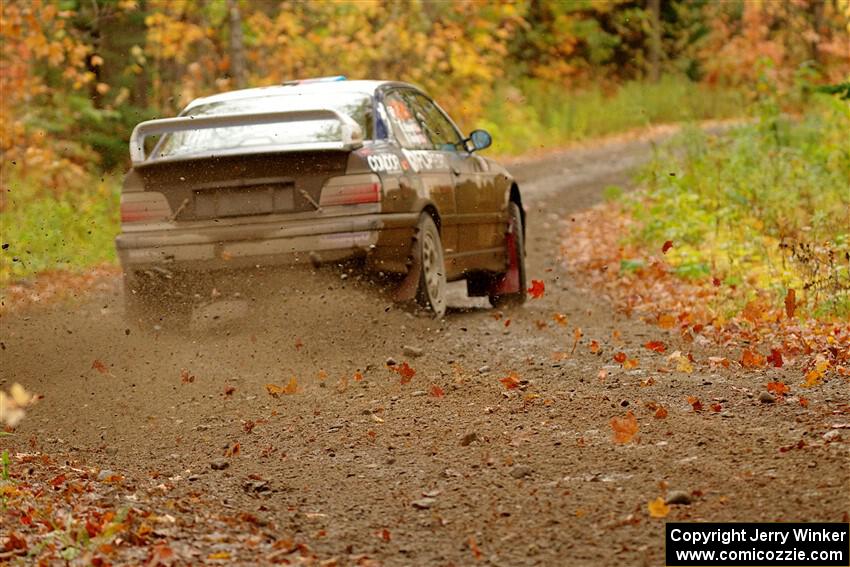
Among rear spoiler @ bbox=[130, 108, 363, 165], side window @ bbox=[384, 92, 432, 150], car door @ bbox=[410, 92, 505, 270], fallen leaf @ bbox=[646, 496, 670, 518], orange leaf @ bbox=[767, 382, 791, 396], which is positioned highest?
rear spoiler @ bbox=[130, 108, 363, 165]

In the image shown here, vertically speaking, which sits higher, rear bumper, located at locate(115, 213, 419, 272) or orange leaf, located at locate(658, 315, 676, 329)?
rear bumper, located at locate(115, 213, 419, 272)

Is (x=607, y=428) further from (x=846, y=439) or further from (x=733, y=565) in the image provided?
(x=733, y=565)

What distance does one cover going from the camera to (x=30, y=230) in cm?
1495

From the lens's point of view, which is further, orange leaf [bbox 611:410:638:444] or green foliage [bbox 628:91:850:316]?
green foliage [bbox 628:91:850:316]

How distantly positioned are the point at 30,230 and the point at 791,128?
10.4 m

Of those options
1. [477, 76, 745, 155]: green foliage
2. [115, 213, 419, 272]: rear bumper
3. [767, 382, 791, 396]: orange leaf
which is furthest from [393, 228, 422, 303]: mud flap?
[477, 76, 745, 155]: green foliage

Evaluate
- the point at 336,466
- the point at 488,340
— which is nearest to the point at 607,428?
the point at 336,466

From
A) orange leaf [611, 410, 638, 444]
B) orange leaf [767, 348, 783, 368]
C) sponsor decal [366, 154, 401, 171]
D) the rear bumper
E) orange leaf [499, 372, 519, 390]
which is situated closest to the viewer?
orange leaf [611, 410, 638, 444]

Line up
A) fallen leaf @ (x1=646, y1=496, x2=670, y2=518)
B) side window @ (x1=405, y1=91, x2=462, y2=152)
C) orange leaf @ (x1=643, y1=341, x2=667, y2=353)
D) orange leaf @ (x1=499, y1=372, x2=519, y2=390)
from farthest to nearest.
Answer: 1. side window @ (x1=405, y1=91, x2=462, y2=152)
2. orange leaf @ (x1=643, y1=341, x2=667, y2=353)
3. orange leaf @ (x1=499, y1=372, x2=519, y2=390)
4. fallen leaf @ (x1=646, y1=496, x2=670, y2=518)

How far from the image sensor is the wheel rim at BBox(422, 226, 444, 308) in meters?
9.39

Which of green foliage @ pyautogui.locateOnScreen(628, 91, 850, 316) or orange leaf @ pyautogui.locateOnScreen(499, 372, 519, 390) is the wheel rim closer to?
orange leaf @ pyautogui.locateOnScreen(499, 372, 519, 390)

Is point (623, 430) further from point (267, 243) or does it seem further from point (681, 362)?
point (267, 243)

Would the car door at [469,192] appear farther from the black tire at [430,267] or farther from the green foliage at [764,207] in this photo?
the green foliage at [764,207]

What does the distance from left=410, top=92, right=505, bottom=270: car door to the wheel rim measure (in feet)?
2.08
